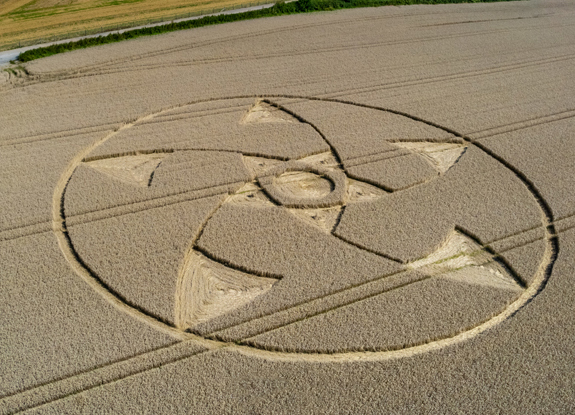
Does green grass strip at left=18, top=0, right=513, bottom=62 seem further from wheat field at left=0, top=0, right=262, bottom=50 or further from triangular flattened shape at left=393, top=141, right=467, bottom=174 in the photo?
triangular flattened shape at left=393, top=141, right=467, bottom=174

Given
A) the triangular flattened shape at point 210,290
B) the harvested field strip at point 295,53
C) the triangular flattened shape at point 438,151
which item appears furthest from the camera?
the harvested field strip at point 295,53

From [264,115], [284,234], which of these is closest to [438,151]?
[264,115]

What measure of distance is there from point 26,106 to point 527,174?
1156cm

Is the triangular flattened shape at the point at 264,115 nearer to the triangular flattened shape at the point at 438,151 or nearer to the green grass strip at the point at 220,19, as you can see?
the triangular flattened shape at the point at 438,151

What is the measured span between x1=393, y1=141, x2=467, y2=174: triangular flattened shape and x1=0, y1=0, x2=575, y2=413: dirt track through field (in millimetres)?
56

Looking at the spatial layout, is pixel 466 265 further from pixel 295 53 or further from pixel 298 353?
pixel 295 53

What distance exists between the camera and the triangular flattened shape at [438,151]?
36.1 feet

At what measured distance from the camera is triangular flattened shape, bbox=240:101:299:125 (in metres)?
12.6

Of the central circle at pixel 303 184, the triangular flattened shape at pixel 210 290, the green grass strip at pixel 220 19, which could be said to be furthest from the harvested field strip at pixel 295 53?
the triangular flattened shape at pixel 210 290

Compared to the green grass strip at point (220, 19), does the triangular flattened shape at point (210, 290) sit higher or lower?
lower

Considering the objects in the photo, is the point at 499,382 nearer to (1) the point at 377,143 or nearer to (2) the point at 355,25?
(1) the point at 377,143

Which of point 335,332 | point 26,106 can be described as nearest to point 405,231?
point 335,332

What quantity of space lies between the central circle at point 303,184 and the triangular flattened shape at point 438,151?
2303mm

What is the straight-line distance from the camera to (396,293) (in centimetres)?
779
